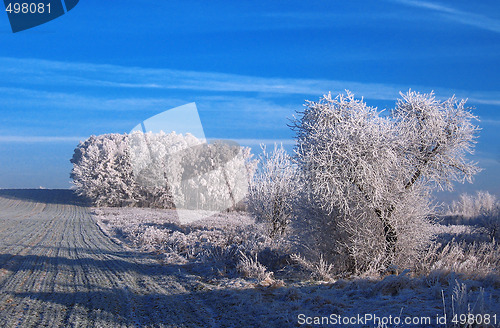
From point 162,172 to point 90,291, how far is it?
3923 centimetres

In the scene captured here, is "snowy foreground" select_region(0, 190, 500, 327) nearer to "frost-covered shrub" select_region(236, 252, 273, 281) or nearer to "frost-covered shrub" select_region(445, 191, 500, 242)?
"frost-covered shrub" select_region(236, 252, 273, 281)

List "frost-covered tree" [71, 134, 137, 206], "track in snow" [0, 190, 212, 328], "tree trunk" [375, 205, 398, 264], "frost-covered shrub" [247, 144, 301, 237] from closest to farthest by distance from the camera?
"track in snow" [0, 190, 212, 328] < "tree trunk" [375, 205, 398, 264] < "frost-covered shrub" [247, 144, 301, 237] < "frost-covered tree" [71, 134, 137, 206]

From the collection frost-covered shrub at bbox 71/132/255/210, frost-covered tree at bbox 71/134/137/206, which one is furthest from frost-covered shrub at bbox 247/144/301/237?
frost-covered tree at bbox 71/134/137/206

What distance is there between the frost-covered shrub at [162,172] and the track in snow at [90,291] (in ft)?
99.1

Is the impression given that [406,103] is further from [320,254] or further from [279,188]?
[279,188]

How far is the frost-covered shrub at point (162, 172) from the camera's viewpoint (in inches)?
1772

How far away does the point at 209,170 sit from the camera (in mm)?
46031

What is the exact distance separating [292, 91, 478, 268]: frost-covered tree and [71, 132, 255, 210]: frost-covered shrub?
108ft

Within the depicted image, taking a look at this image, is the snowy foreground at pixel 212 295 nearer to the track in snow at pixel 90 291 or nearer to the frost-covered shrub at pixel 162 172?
the track in snow at pixel 90 291

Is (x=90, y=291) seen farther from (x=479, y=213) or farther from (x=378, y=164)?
(x=479, y=213)

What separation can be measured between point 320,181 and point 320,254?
7.71ft

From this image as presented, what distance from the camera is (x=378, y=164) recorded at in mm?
8891

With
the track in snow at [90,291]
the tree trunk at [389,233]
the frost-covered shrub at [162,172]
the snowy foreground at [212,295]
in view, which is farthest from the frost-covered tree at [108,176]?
the tree trunk at [389,233]

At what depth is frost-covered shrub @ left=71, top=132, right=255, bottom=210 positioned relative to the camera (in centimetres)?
4500
